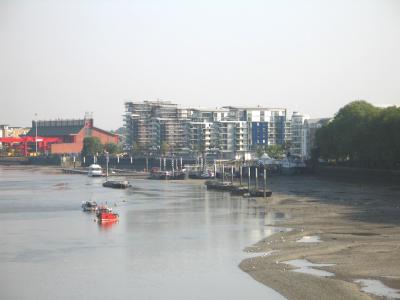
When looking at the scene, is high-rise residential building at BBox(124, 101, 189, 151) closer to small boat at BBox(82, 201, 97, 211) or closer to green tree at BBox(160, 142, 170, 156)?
green tree at BBox(160, 142, 170, 156)

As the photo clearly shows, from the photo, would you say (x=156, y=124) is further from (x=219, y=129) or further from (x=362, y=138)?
(x=362, y=138)

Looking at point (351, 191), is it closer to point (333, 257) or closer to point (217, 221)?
A: point (217, 221)

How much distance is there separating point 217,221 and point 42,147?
129539mm

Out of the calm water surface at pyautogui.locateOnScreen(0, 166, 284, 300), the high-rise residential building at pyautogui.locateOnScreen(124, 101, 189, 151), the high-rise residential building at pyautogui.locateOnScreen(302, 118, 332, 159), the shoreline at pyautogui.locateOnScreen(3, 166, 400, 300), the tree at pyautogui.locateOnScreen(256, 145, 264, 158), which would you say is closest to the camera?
Answer: the shoreline at pyautogui.locateOnScreen(3, 166, 400, 300)

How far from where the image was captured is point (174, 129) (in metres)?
149

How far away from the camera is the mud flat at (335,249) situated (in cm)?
2508

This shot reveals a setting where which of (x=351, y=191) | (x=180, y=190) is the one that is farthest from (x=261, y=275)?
(x=180, y=190)

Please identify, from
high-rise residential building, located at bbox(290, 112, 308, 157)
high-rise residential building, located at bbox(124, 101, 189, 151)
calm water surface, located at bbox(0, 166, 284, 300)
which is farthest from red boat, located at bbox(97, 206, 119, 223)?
high-rise residential building, located at bbox(124, 101, 189, 151)

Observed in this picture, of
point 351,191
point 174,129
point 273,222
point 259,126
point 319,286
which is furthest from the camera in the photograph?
point 174,129

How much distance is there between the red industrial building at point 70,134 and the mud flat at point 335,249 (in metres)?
116

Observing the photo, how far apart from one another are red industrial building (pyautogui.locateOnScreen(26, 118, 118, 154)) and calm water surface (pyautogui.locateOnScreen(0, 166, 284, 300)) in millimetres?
108491

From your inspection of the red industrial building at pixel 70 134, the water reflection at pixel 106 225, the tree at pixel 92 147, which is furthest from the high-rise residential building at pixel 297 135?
the water reflection at pixel 106 225

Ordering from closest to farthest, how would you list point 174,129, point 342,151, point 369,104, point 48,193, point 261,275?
point 261,275 → point 48,193 → point 342,151 → point 369,104 → point 174,129

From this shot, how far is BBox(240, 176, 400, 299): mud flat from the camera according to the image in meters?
25.1
